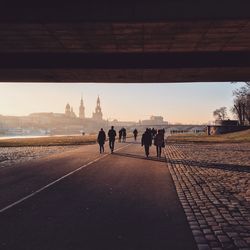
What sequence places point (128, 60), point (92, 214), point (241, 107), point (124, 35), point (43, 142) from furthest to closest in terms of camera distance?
point (241, 107) < point (43, 142) < point (128, 60) < point (124, 35) < point (92, 214)

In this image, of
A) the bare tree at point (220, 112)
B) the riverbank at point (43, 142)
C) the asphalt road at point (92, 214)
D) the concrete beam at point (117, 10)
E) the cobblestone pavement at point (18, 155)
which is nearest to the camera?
the asphalt road at point (92, 214)

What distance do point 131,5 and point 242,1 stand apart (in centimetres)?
331

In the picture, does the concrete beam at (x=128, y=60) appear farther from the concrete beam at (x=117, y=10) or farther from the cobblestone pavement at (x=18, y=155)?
the cobblestone pavement at (x=18, y=155)

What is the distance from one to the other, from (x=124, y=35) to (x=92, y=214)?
25.6ft

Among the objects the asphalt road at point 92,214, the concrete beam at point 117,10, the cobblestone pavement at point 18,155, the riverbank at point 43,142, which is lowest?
the asphalt road at point 92,214

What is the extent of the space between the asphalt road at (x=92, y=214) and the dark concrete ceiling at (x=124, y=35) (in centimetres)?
510

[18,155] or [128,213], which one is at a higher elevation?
[18,155]

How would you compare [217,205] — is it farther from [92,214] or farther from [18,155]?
[18,155]

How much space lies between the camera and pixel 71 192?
39.7 ft

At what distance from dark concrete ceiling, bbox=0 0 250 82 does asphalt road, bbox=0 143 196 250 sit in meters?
5.10

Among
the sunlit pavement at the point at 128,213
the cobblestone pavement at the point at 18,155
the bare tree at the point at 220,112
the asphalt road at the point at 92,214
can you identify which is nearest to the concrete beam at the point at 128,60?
the sunlit pavement at the point at 128,213

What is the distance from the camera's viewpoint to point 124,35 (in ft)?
48.9

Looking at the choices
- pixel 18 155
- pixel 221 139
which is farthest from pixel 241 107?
pixel 18 155

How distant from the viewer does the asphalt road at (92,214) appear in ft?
22.1
